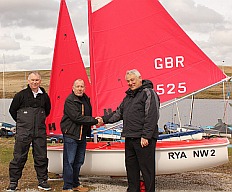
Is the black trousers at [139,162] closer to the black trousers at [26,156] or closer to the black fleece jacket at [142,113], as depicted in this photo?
the black fleece jacket at [142,113]

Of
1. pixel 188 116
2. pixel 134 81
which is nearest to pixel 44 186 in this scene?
pixel 134 81

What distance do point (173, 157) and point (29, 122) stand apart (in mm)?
2041

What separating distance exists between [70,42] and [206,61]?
2.20 m

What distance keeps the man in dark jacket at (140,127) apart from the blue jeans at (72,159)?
79 cm

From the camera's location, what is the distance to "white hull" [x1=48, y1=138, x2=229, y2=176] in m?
6.07

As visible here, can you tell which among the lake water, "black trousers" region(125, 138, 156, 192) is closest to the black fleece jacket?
"black trousers" region(125, 138, 156, 192)

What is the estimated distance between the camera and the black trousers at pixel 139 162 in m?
5.25

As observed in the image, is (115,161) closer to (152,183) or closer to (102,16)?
(152,183)

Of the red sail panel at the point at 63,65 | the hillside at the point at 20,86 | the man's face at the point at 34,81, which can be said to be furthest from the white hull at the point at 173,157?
the hillside at the point at 20,86

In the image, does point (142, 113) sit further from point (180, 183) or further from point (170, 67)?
point (180, 183)

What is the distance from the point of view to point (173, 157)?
19.9 ft

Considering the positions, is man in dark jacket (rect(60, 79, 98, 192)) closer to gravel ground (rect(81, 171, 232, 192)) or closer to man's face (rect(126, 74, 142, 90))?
gravel ground (rect(81, 171, 232, 192))

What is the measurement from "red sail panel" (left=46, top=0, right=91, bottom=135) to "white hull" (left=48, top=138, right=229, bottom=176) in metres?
1.10

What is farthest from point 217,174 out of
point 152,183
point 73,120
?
point 73,120
